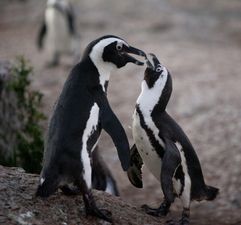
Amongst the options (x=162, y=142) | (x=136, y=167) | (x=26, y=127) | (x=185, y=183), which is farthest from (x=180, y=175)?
(x=26, y=127)

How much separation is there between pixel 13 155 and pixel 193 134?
281 centimetres

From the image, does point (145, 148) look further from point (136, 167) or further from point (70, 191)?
point (70, 191)

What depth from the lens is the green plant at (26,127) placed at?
19.3 feet

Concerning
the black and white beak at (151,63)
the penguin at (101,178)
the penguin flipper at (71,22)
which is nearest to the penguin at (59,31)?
the penguin flipper at (71,22)

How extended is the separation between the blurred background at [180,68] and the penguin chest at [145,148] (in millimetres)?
182

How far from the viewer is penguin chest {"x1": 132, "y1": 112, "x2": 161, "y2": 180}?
4.43 metres

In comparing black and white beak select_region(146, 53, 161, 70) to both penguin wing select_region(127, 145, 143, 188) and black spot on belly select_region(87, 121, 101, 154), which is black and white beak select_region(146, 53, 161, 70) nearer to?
penguin wing select_region(127, 145, 143, 188)

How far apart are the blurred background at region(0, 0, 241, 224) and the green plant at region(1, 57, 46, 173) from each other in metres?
0.18

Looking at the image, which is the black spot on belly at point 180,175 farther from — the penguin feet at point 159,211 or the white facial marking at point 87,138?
the white facial marking at point 87,138

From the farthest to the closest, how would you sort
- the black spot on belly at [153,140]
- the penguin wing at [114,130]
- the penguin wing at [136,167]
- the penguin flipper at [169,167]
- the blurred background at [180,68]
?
1. the blurred background at [180,68]
2. the penguin wing at [136,167]
3. the black spot on belly at [153,140]
4. the penguin flipper at [169,167]
5. the penguin wing at [114,130]

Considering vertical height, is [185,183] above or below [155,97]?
below

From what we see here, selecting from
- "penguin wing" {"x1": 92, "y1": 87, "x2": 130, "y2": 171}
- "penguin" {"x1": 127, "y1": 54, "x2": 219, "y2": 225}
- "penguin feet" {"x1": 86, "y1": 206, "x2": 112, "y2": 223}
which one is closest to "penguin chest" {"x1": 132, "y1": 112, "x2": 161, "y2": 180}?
"penguin" {"x1": 127, "y1": 54, "x2": 219, "y2": 225}

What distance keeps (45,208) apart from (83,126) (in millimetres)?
522

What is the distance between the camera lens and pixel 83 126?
3.94m
